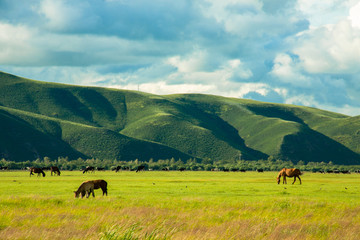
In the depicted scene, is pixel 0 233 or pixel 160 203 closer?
pixel 0 233

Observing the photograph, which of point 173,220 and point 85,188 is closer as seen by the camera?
point 173,220

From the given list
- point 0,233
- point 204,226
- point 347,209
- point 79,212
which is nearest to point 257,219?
point 204,226

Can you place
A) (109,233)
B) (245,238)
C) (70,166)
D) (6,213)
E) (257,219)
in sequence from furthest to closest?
(70,166)
(6,213)
(257,219)
(245,238)
(109,233)

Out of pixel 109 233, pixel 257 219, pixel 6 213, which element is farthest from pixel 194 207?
pixel 109 233

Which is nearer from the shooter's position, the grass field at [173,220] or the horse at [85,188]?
the grass field at [173,220]

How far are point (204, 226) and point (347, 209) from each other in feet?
36.9

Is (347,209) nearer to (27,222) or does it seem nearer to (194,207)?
(194,207)

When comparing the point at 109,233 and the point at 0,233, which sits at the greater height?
the point at 109,233

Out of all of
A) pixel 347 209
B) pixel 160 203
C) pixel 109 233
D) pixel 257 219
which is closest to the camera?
pixel 109 233

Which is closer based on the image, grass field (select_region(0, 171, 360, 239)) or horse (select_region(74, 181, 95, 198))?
grass field (select_region(0, 171, 360, 239))

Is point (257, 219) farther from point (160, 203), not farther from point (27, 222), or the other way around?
point (27, 222)

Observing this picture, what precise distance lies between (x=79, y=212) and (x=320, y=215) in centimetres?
1348

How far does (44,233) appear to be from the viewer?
1656cm

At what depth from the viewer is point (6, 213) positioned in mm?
22734
